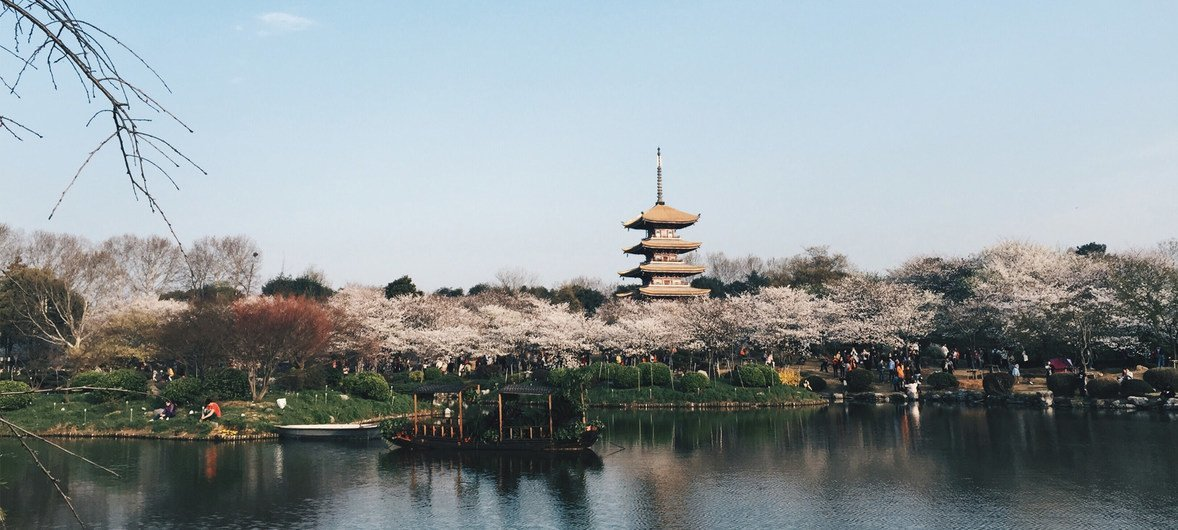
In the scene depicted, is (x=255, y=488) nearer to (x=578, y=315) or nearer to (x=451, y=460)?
(x=451, y=460)

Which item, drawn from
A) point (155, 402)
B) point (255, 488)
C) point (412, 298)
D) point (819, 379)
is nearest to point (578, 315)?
point (412, 298)

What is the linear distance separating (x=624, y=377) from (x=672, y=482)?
2280cm

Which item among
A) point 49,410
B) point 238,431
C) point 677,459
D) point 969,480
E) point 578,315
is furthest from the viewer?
point 578,315

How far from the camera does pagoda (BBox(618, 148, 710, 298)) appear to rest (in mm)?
67938

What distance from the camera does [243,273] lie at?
7719 cm

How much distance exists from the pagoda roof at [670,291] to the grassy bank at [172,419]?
1377 inches

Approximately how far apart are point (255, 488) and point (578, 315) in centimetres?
3979

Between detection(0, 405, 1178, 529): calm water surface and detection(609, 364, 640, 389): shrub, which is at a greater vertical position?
detection(609, 364, 640, 389): shrub

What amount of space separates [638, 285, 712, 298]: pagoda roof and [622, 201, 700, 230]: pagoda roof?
6.20 metres

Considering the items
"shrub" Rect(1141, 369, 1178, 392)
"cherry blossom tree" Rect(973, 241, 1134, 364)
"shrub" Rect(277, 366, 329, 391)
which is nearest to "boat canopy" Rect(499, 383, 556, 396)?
"shrub" Rect(277, 366, 329, 391)

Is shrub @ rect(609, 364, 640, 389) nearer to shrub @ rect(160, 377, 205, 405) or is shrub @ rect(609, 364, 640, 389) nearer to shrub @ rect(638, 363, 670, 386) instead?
shrub @ rect(638, 363, 670, 386)

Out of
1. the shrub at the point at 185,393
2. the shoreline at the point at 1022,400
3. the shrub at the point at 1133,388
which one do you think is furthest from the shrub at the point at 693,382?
the shrub at the point at 185,393

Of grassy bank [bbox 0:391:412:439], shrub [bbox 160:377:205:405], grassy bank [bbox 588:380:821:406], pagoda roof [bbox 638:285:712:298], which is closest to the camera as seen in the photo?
grassy bank [bbox 0:391:412:439]

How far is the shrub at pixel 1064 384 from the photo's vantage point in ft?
124
